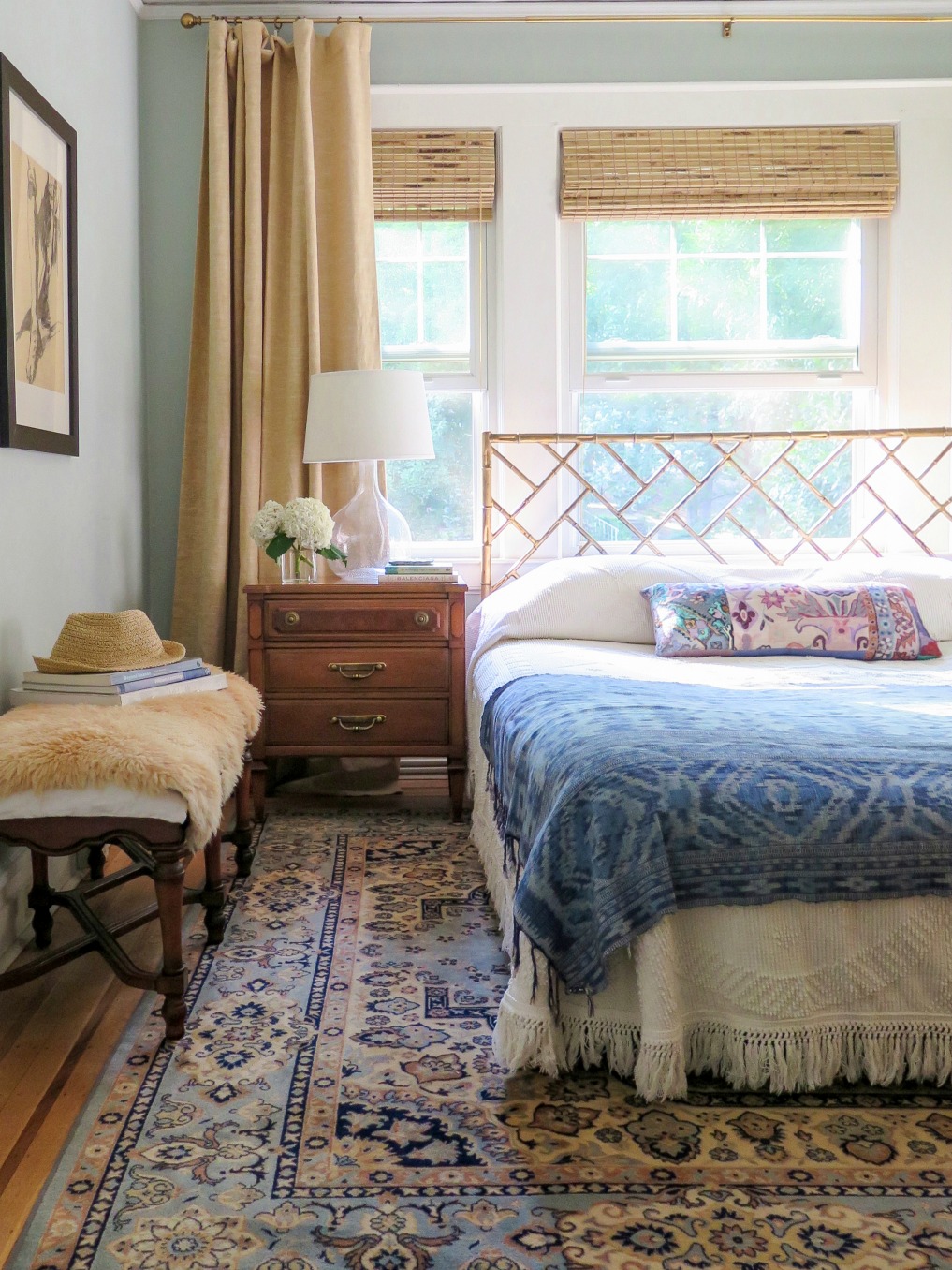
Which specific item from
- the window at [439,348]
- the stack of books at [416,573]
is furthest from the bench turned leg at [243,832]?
the window at [439,348]

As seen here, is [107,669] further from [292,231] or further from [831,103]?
[831,103]

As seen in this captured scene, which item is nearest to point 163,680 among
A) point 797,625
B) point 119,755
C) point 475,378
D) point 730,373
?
point 119,755

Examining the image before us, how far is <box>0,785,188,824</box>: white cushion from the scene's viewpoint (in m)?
1.76

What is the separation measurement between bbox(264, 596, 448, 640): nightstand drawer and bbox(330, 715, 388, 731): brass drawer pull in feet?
0.74

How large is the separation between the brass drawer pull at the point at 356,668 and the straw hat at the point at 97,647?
2.80 ft

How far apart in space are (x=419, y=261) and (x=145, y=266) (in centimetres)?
84

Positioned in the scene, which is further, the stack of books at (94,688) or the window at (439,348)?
the window at (439,348)

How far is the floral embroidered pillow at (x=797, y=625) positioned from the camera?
2.83 metres


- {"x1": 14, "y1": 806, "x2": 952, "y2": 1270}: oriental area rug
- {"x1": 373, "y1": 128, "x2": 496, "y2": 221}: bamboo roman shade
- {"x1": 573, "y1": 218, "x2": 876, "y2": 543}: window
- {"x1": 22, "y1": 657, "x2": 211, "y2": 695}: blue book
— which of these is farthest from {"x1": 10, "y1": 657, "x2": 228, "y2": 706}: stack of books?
{"x1": 373, "y1": 128, "x2": 496, "y2": 221}: bamboo roman shade

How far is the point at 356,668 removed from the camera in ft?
10.2

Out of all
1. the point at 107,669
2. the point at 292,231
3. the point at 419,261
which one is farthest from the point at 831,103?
the point at 107,669

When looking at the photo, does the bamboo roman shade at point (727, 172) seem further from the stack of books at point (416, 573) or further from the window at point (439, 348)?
the stack of books at point (416, 573)

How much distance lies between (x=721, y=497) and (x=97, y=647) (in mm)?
2158

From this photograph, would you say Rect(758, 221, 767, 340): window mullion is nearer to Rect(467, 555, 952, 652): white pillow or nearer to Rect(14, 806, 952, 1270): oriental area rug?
Rect(467, 555, 952, 652): white pillow
